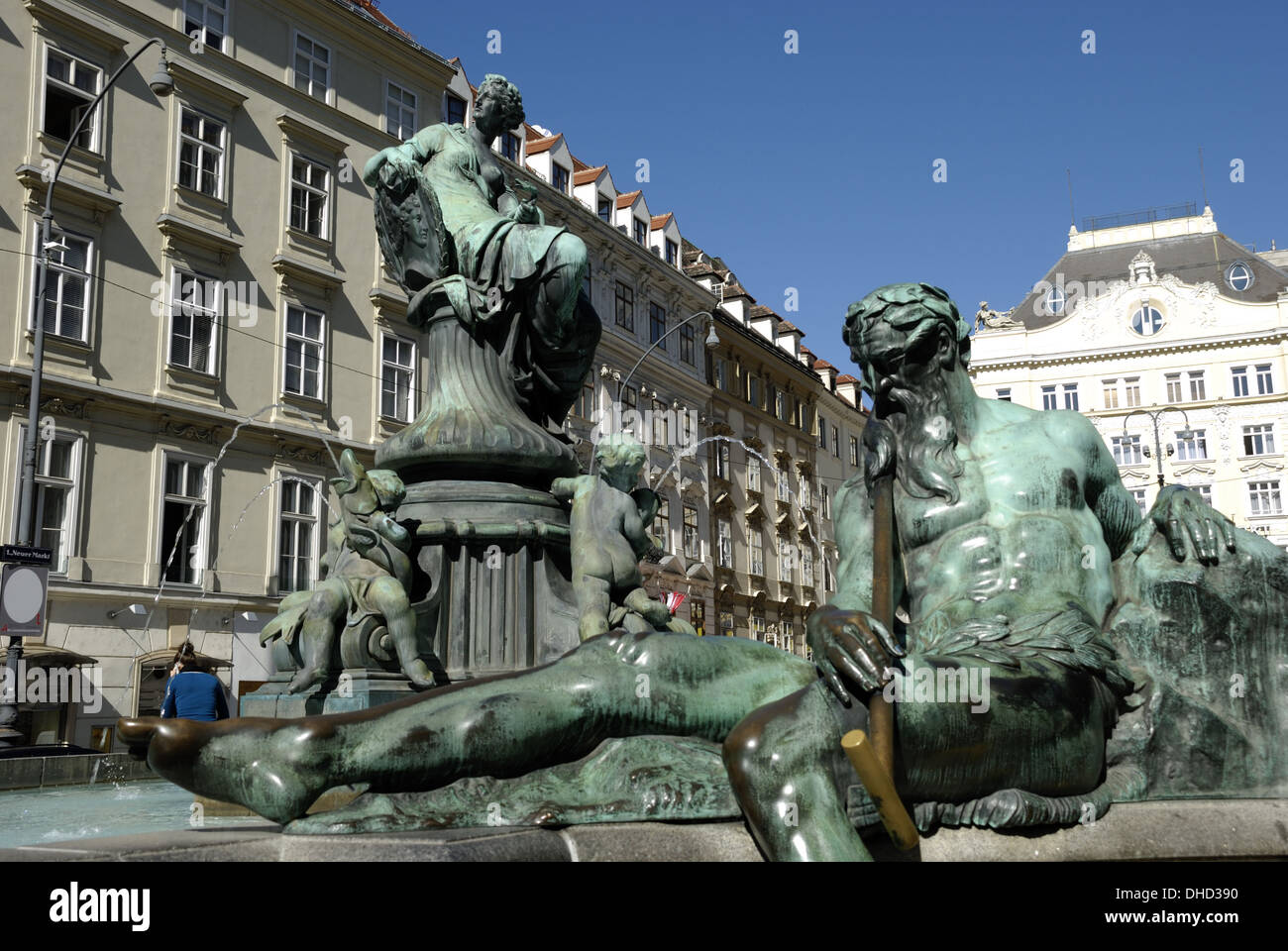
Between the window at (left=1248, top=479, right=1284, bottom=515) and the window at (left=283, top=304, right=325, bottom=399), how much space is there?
40.9 metres

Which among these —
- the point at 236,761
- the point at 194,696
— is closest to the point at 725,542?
the point at 194,696

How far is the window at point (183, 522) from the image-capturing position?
24.4m

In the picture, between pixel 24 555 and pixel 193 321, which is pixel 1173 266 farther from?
pixel 24 555

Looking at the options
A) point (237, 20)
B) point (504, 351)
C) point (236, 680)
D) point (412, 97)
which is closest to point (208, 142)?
point (237, 20)

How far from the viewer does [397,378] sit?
101 feet

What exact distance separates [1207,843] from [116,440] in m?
24.3

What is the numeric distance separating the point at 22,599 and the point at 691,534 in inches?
1269

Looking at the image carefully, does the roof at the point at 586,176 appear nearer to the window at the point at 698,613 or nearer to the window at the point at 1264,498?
the window at the point at 698,613

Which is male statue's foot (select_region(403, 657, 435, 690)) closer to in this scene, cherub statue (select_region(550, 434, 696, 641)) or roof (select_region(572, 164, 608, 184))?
cherub statue (select_region(550, 434, 696, 641))

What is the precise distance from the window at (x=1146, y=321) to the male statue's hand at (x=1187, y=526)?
56.9m

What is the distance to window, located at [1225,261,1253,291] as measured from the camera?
55719 millimetres

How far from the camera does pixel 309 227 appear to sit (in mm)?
29172

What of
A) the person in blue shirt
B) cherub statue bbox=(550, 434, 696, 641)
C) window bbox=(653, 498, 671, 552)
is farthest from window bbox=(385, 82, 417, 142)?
cherub statue bbox=(550, 434, 696, 641)
